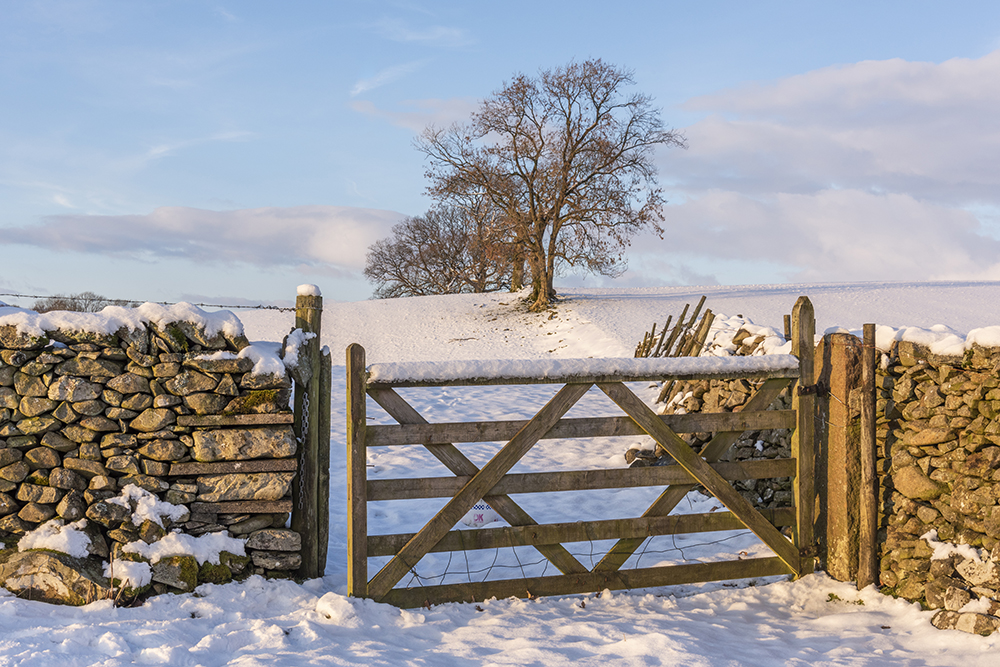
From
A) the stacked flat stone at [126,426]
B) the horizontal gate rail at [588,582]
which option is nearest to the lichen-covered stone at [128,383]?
the stacked flat stone at [126,426]

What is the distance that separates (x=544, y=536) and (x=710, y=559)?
5.68 feet

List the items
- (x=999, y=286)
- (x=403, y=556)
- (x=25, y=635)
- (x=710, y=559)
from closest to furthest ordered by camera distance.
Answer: (x=25, y=635), (x=403, y=556), (x=710, y=559), (x=999, y=286)

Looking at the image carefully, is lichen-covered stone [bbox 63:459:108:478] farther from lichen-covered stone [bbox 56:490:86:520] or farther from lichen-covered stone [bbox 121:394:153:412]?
lichen-covered stone [bbox 121:394:153:412]

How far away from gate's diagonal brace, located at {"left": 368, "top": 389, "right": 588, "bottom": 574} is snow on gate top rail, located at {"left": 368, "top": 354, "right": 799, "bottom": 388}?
0.11 meters

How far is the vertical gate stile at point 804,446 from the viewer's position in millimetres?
5430

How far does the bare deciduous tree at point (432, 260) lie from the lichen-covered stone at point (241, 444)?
2882cm

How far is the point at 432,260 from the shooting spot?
3675 cm

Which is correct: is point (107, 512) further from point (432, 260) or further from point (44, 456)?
point (432, 260)

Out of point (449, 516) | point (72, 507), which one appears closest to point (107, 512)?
point (72, 507)

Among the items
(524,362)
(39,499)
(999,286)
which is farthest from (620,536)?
(999,286)

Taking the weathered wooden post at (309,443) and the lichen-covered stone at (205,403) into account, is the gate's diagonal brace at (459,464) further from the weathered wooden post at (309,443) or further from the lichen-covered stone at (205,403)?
the lichen-covered stone at (205,403)

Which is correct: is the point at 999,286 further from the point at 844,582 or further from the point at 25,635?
the point at 25,635

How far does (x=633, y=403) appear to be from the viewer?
492 centimetres

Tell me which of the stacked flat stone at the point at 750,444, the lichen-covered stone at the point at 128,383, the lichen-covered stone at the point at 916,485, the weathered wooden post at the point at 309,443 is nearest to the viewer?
the lichen-covered stone at the point at 128,383
